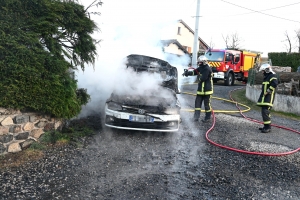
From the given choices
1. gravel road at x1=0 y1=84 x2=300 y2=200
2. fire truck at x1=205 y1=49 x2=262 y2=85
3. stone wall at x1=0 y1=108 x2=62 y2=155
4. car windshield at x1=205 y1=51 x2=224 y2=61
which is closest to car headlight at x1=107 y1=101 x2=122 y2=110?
gravel road at x1=0 y1=84 x2=300 y2=200

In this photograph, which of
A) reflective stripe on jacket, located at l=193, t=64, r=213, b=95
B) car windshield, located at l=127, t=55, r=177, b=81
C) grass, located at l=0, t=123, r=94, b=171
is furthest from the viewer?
reflective stripe on jacket, located at l=193, t=64, r=213, b=95

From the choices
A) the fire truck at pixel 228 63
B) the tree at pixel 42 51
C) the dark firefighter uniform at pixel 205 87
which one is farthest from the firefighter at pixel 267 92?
the fire truck at pixel 228 63

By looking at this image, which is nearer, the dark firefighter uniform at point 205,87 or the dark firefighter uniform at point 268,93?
the dark firefighter uniform at point 268,93

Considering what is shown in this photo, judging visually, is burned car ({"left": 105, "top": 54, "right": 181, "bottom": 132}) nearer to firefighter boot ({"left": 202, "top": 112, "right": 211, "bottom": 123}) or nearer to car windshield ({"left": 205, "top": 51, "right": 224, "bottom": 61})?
firefighter boot ({"left": 202, "top": 112, "right": 211, "bottom": 123})

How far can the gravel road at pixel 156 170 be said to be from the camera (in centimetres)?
350

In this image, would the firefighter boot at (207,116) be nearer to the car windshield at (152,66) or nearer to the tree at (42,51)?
the car windshield at (152,66)

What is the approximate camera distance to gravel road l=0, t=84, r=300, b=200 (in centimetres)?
350

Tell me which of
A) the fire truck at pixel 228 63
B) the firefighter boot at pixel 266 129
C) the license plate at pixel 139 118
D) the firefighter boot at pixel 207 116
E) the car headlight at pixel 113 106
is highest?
the fire truck at pixel 228 63

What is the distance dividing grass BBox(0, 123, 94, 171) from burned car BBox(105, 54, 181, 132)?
66cm

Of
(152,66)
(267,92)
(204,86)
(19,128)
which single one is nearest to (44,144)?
(19,128)

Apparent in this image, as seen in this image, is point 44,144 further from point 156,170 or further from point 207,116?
point 207,116

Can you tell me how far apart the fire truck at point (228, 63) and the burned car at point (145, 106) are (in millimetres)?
10905

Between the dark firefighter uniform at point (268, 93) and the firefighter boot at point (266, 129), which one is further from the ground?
the dark firefighter uniform at point (268, 93)

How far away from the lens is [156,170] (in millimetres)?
4211
